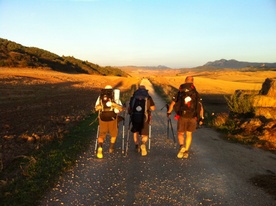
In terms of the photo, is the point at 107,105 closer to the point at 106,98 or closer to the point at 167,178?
the point at 106,98

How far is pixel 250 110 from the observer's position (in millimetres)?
13688

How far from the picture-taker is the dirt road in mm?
5949

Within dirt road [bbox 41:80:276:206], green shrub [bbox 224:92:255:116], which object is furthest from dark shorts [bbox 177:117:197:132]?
green shrub [bbox 224:92:255:116]

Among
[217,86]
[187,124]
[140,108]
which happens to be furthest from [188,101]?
[217,86]

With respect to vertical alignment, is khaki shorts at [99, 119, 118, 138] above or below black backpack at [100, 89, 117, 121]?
below

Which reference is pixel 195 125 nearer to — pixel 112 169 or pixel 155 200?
pixel 112 169

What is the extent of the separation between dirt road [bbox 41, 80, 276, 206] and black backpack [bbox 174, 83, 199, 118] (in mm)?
1410

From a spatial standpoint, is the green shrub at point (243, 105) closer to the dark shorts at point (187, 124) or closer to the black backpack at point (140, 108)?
the dark shorts at point (187, 124)

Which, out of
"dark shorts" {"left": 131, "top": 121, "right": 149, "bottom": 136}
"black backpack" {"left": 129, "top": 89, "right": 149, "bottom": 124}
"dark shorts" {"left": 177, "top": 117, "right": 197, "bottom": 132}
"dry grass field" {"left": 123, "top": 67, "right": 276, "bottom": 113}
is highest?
"black backpack" {"left": 129, "top": 89, "right": 149, "bottom": 124}

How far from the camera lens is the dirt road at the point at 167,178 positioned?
5949 mm

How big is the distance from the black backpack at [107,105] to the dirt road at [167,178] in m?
1.23

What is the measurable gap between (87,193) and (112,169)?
5.14 feet

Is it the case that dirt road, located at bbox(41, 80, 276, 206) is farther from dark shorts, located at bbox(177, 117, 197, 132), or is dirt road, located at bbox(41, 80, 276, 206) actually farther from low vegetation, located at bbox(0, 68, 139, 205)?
dark shorts, located at bbox(177, 117, 197, 132)

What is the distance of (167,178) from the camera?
7109mm
